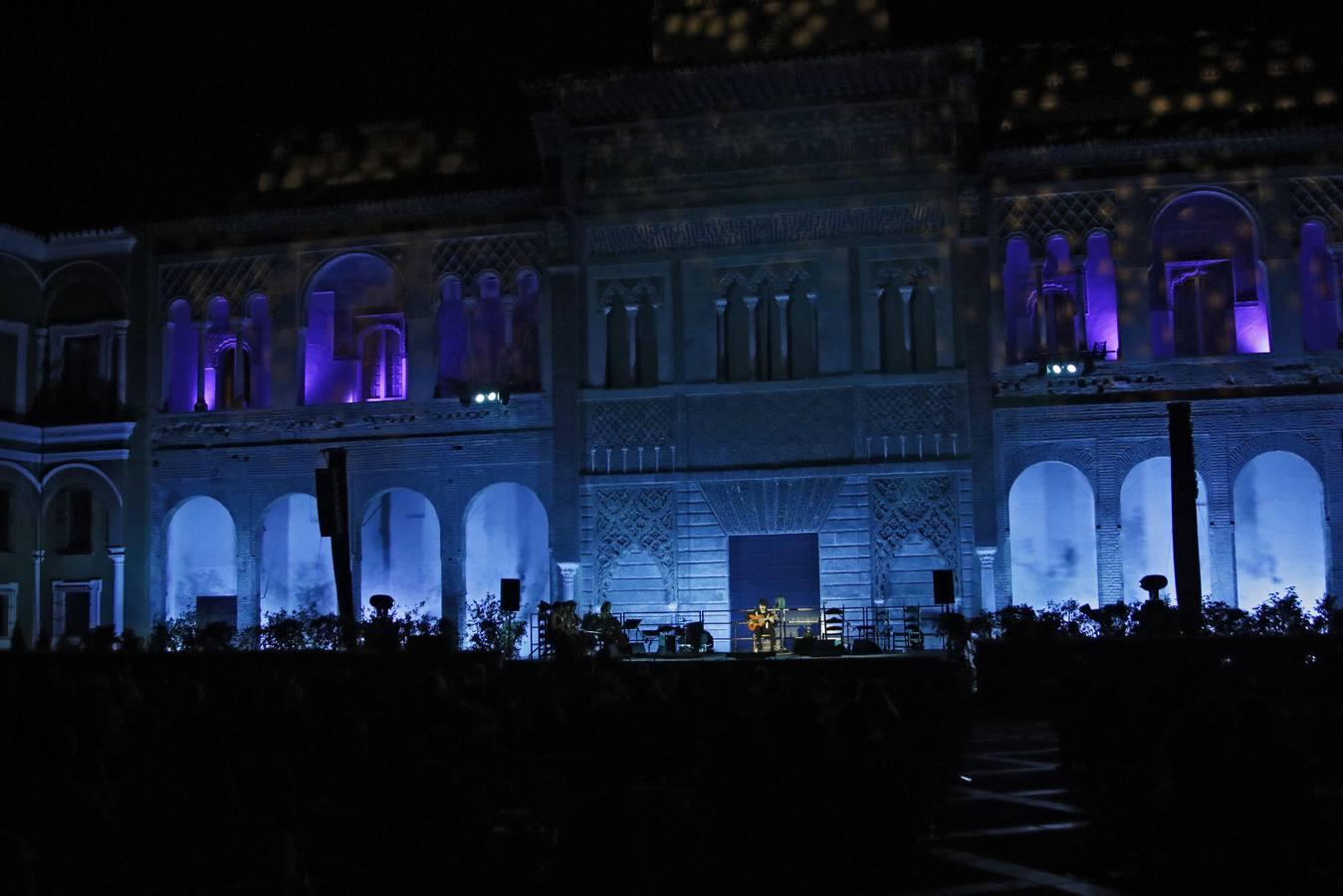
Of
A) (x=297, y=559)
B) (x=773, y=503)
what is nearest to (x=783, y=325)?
(x=773, y=503)

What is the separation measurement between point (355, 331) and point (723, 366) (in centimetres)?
855

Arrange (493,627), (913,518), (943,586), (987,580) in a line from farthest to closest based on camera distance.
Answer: (913,518), (987,580), (493,627), (943,586)

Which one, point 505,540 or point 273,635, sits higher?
point 505,540

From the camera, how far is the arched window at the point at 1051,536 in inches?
1076

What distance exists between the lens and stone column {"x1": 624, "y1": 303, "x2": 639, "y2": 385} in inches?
1102

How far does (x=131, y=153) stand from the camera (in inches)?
1329

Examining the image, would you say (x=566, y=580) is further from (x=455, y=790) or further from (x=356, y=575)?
(x=455, y=790)

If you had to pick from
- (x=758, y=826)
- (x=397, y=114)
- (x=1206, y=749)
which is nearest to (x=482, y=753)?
(x=758, y=826)

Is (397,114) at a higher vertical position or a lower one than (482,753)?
higher

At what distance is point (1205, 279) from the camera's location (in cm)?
2758

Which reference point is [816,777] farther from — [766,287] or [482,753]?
[766,287]

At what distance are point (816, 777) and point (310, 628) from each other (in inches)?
811

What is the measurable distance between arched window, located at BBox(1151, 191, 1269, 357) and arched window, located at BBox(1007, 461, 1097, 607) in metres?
3.26

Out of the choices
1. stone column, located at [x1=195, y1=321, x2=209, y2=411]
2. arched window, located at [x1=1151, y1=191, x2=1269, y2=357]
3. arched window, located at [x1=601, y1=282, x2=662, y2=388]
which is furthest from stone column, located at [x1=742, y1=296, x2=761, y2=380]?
stone column, located at [x1=195, y1=321, x2=209, y2=411]
